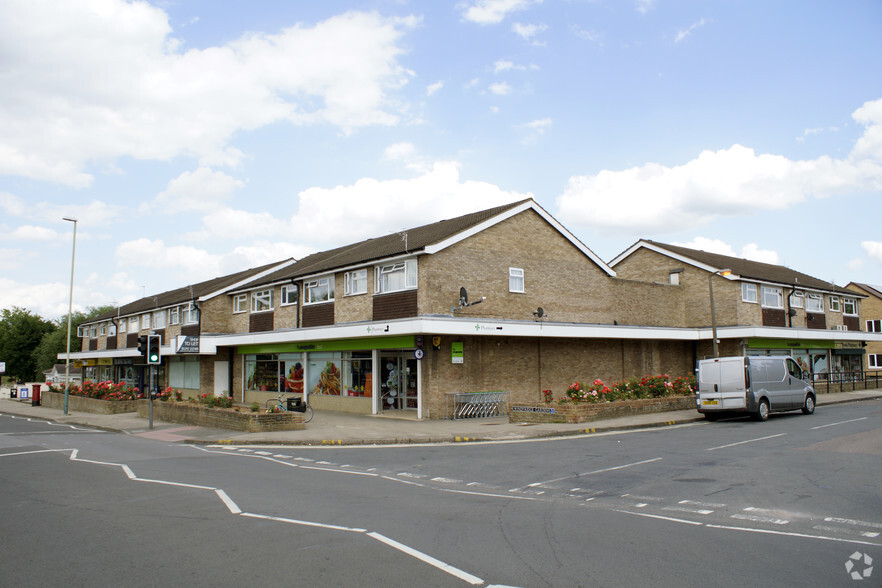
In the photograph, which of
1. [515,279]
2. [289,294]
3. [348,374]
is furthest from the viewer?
[289,294]

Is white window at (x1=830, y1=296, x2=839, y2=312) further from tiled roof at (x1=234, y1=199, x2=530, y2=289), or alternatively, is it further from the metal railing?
the metal railing

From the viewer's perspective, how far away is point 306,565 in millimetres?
5445

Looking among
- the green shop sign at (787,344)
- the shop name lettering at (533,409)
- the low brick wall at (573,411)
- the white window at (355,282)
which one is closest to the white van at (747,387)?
the low brick wall at (573,411)

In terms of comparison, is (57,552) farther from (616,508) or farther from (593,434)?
(593,434)

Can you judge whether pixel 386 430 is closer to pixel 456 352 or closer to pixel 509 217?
pixel 456 352

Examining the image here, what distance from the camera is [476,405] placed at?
2170 centimetres

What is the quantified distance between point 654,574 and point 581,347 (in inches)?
835

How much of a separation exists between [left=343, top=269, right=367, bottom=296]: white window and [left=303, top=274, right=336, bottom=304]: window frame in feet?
3.36

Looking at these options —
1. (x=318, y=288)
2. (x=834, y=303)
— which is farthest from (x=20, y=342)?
(x=834, y=303)

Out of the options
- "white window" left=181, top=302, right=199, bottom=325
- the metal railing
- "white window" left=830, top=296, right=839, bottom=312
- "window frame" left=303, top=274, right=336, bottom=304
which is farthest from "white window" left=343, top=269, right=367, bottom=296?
"white window" left=830, top=296, right=839, bottom=312

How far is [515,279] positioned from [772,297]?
19.6 meters

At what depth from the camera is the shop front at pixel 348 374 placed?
2280 cm

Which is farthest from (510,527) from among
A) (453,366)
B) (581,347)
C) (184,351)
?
(184,351)

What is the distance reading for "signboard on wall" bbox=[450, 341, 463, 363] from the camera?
70.0 ft
